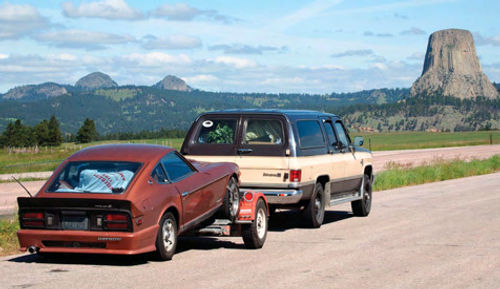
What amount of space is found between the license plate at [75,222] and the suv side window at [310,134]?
4998mm

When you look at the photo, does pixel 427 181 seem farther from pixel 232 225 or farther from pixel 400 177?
pixel 232 225

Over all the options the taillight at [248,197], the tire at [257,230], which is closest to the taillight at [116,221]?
the tire at [257,230]

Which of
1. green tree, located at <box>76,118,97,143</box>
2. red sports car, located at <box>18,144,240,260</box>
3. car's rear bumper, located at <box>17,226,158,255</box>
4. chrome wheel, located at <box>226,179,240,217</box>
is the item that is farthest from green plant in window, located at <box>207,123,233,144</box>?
green tree, located at <box>76,118,97,143</box>

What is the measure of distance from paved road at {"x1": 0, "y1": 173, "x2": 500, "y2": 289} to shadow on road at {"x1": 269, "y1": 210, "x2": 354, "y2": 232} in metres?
0.04

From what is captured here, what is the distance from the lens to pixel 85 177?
962cm

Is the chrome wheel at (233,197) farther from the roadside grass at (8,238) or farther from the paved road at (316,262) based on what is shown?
the roadside grass at (8,238)

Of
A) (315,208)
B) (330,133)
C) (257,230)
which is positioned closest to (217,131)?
(315,208)

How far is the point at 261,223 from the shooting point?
1130cm

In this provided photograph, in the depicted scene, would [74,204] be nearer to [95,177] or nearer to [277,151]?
[95,177]

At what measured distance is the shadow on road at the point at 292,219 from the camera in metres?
13.9

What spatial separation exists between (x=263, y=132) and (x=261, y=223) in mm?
2248

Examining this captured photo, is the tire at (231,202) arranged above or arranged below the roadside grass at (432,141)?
above

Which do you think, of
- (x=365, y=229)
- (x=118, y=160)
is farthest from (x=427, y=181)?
(x=118, y=160)

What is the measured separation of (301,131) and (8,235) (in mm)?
5159
